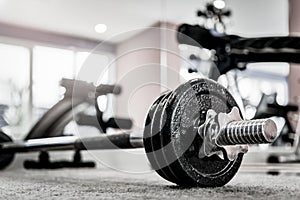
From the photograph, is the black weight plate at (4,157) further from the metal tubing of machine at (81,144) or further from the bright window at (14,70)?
the bright window at (14,70)

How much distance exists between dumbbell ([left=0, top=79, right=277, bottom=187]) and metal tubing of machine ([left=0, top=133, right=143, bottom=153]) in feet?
0.70

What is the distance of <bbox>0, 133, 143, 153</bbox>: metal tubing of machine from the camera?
3.72ft

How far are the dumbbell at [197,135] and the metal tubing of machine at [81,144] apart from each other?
213 mm

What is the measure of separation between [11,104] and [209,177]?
2.19 meters

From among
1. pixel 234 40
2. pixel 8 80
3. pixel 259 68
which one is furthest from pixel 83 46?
pixel 259 68

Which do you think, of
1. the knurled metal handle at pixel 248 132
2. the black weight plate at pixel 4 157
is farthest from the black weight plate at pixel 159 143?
the black weight plate at pixel 4 157

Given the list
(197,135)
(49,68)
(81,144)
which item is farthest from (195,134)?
(49,68)

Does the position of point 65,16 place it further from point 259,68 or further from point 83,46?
point 259,68

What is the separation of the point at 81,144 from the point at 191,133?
610mm

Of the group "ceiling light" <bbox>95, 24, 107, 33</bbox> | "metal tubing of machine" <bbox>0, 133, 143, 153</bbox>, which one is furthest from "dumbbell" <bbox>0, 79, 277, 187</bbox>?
"ceiling light" <bbox>95, 24, 107, 33</bbox>

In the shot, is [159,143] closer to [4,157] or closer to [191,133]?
[191,133]

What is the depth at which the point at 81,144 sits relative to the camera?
1.38 m

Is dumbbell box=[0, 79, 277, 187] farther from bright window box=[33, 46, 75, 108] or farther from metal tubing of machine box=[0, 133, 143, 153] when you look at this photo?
bright window box=[33, 46, 75, 108]

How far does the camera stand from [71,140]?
1.42 m
